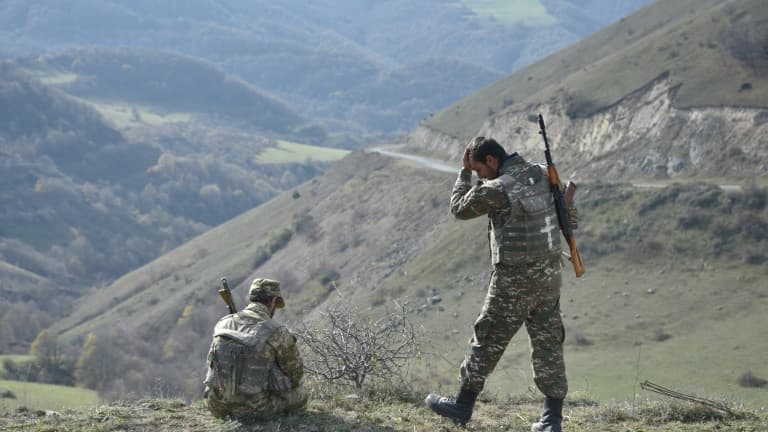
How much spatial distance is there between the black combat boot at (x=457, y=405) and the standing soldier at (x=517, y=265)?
0.08 meters

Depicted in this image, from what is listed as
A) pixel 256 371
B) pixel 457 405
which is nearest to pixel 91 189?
pixel 256 371

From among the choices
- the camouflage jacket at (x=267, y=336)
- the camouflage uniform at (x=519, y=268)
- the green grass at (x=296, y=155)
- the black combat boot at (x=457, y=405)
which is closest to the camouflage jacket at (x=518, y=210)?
the camouflage uniform at (x=519, y=268)

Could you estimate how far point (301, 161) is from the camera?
180 m

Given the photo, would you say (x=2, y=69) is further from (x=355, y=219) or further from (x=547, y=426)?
(x=547, y=426)

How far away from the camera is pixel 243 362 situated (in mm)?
6191

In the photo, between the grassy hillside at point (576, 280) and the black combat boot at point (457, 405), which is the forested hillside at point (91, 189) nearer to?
the grassy hillside at point (576, 280)

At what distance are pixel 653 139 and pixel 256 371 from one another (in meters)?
39.0

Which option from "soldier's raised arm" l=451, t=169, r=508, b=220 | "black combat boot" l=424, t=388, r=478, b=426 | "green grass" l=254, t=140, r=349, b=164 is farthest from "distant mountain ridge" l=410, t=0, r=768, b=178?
"green grass" l=254, t=140, r=349, b=164

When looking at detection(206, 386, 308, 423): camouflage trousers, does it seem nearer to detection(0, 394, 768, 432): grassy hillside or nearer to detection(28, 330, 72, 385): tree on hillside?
detection(0, 394, 768, 432): grassy hillside

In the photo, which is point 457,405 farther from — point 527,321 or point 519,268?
point 519,268

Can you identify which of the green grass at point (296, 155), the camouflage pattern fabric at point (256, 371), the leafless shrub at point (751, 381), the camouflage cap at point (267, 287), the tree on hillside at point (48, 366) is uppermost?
the green grass at point (296, 155)

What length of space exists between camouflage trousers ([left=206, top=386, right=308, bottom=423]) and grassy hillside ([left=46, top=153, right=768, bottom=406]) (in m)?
1.85

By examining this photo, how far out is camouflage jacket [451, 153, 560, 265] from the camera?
588cm

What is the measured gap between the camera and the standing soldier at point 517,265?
591cm
